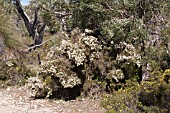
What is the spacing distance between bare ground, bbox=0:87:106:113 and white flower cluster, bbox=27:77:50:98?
22cm

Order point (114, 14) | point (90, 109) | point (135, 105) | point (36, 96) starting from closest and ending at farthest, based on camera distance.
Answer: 1. point (135, 105)
2. point (90, 109)
3. point (114, 14)
4. point (36, 96)

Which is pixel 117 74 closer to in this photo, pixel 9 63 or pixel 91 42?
pixel 91 42

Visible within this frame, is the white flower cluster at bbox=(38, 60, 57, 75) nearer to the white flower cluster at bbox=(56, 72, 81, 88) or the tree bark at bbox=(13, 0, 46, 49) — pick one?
the white flower cluster at bbox=(56, 72, 81, 88)

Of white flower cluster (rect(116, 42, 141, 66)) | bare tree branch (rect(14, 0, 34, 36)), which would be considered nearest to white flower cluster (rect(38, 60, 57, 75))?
white flower cluster (rect(116, 42, 141, 66))

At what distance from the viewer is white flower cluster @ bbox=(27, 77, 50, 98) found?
9519mm

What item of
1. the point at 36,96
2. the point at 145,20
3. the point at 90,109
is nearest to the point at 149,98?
the point at 90,109

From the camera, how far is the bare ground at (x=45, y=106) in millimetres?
8422

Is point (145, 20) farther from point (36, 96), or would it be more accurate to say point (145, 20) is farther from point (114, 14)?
point (36, 96)

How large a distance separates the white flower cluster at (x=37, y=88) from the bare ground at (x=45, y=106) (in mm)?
217

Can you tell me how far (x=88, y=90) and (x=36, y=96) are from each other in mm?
1442

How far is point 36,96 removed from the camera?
9.72 m

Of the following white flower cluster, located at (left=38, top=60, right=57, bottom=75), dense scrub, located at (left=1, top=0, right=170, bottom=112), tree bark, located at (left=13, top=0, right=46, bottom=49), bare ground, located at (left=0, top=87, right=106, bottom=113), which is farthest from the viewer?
tree bark, located at (left=13, top=0, right=46, bottom=49)

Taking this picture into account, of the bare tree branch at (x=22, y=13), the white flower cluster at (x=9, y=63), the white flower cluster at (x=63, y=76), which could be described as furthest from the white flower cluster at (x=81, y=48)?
the bare tree branch at (x=22, y=13)

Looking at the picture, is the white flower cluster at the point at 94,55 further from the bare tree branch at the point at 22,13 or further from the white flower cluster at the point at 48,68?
the bare tree branch at the point at 22,13
